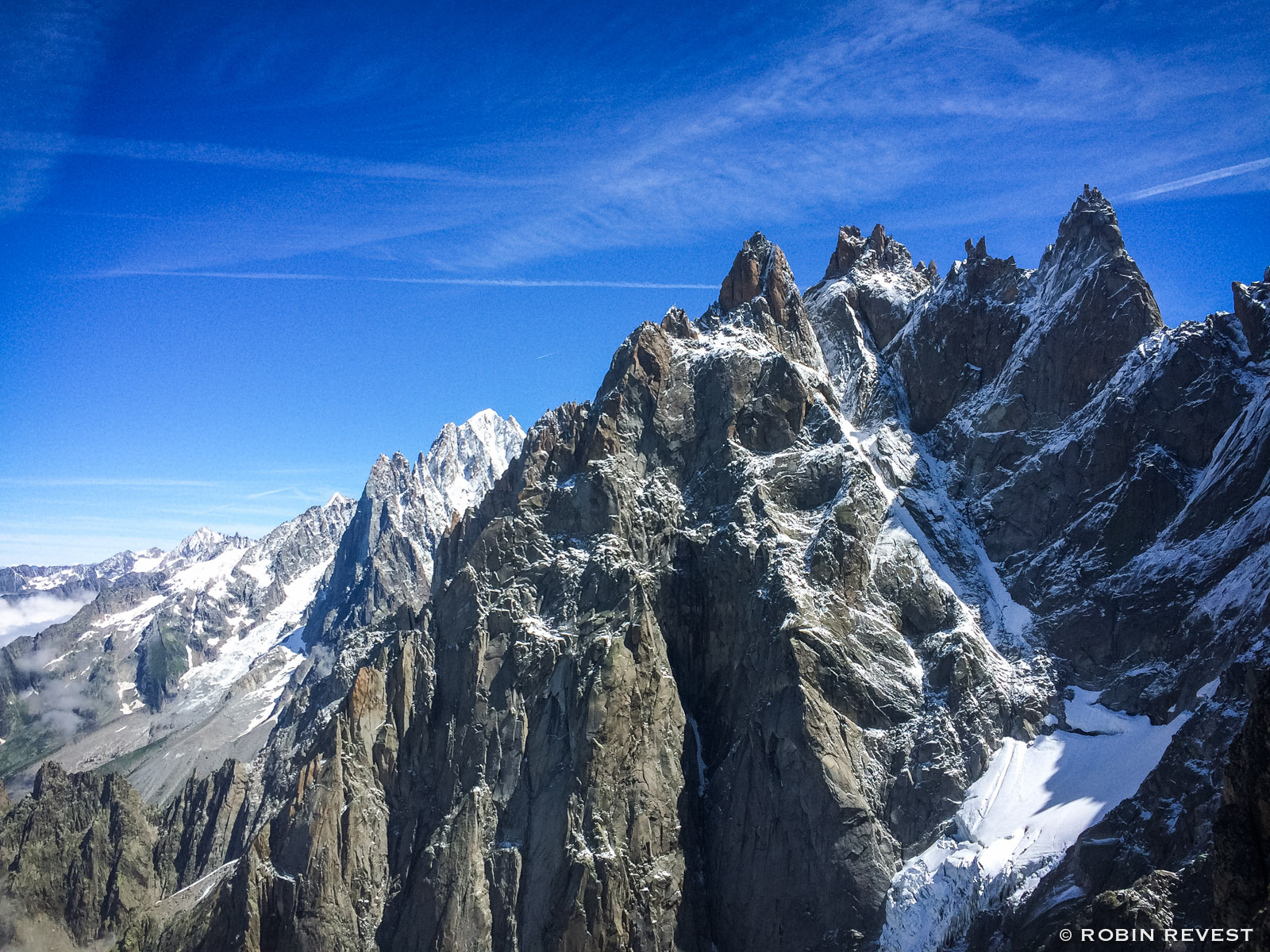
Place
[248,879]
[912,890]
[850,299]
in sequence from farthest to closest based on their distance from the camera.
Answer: [850,299] < [248,879] < [912,890]

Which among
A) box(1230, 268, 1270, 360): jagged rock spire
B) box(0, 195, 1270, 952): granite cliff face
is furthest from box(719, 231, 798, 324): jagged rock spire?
box(1230, 268, 1270, 360): jagged rock spire

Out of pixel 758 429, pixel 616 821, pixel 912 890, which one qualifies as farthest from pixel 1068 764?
pixel 758 429

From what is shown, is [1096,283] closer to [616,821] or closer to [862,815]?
[862,815]

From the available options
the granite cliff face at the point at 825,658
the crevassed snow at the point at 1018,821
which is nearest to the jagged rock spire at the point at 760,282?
the granite cliff face at the point at 825,658

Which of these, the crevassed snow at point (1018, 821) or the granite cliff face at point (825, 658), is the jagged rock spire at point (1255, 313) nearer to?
the granite cliff face at point (825, 658)

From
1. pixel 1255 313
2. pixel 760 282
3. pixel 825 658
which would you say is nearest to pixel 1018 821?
pixel 825 658

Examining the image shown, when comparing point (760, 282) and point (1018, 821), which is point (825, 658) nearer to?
point (1018, 821)

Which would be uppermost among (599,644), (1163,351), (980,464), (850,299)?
(850,299)
